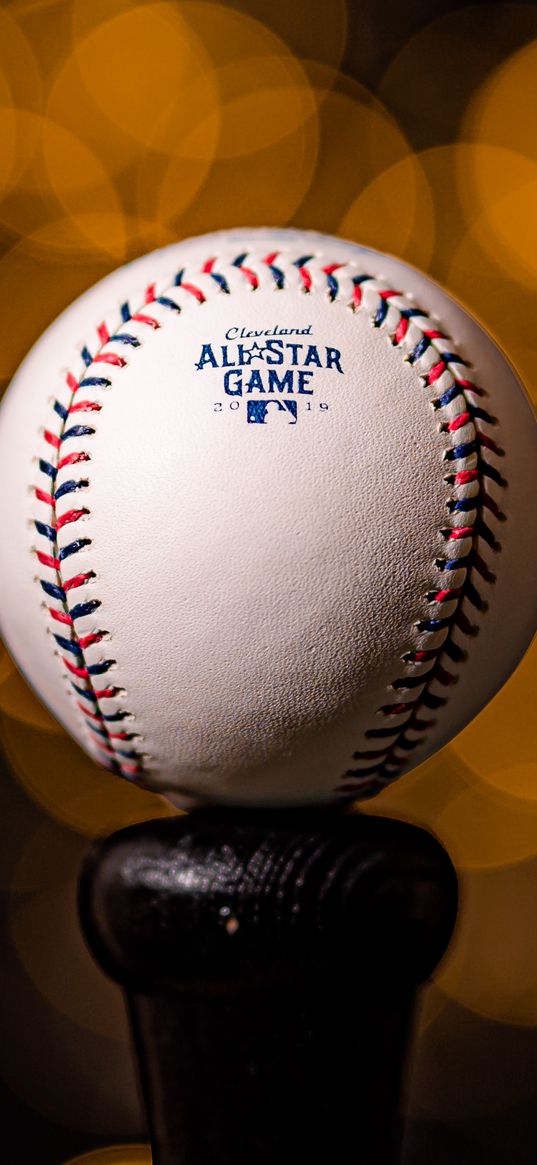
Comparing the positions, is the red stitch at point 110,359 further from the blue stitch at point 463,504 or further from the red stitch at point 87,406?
the blue stitch at point 463,504

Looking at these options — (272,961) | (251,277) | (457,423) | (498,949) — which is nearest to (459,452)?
(457,423)

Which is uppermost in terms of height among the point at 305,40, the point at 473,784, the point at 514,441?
the point at 305,40

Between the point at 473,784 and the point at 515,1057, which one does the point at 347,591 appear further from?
the point at 515,1057

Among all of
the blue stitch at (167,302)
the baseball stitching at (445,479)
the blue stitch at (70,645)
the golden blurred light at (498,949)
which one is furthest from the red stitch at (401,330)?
the golden blurred light at (498,949)

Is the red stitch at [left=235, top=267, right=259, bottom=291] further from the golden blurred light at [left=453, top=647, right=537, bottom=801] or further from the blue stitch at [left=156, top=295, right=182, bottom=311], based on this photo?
the golden blurred light at [left=453, top=647, right=537, bottom=801]

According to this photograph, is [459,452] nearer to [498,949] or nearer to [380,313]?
[380,313]

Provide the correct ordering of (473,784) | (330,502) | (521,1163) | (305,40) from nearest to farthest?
(330,502) → (521,1163) → (473,784) → (305,40)

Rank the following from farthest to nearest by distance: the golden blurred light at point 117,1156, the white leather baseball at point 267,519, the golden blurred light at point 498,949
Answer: the golden blurred light at point 498,949, the golden blurred light at point 117,1156, the white leather baseball at point 267,519

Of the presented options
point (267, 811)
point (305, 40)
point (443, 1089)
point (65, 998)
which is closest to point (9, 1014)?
point (65, 998)
